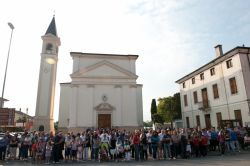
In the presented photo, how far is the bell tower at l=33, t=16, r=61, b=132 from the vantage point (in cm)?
3116

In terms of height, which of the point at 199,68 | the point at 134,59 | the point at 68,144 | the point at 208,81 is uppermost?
the point at 134,59

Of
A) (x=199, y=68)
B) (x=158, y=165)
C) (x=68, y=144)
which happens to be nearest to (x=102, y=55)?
(x=199, y=68)

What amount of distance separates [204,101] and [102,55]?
1541 centimetres

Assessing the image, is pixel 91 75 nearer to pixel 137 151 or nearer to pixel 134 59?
pixel 134 59

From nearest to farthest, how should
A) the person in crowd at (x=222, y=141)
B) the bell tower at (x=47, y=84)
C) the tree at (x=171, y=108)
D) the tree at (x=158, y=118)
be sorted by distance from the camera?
the person in crowd at (x=222, y=141) < the bell tower at (x=47, y=84) < the tree at (x=171, y=108) < the tree at (x=158, y=118)

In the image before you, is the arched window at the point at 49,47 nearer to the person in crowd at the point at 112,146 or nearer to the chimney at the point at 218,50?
the chimney at the point at 218,50

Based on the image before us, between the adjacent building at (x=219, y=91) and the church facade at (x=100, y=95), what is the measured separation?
8.36 meters

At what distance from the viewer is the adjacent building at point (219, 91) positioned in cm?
2150

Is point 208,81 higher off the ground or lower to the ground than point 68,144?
higher

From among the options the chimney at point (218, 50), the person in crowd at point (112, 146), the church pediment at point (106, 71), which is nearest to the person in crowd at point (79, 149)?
the person in crowd at point (112, 146)

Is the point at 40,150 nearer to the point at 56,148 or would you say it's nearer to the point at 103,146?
the point at 56,148

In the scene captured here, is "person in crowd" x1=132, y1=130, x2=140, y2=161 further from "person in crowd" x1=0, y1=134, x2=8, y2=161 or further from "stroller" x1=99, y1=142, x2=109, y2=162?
"person in crowd" x1=0, y1=134, x2=8, y2=161

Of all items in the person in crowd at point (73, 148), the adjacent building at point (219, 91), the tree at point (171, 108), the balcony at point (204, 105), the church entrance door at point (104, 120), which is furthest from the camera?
the tree at point (171, 108)

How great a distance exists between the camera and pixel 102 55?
98.1ft
